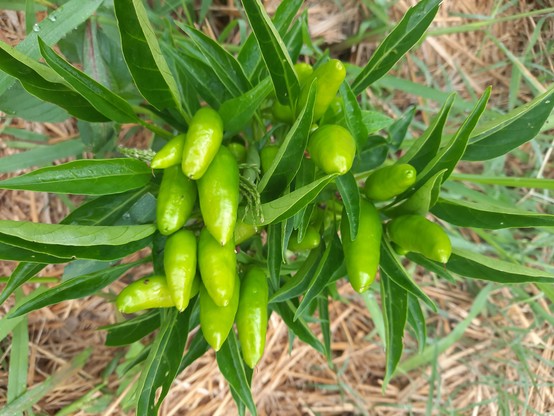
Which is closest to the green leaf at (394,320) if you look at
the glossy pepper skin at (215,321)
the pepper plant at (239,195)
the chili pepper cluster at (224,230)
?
the pepper plant at (239,195)

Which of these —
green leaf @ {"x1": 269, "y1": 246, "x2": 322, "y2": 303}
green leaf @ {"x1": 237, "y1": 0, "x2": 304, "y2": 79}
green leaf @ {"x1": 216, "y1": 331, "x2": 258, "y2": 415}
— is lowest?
green leaf @ {"x1": 216, "y1": 331, "x2": 258, "y2": 415}

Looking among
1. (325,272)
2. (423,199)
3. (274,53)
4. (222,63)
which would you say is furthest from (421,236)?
(222,63)

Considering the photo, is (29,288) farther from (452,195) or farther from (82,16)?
(452,195)

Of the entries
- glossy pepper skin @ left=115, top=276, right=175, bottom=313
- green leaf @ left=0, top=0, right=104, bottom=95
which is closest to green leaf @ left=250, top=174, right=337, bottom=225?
glossy pepper skin @ left=115, top=276, right=175, bottom=313

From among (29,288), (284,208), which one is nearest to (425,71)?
(284,208)

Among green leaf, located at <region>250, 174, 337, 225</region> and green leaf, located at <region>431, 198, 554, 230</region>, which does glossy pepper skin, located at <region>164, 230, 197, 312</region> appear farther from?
green leaf, located at <region>431, 198, 554, 230</region>

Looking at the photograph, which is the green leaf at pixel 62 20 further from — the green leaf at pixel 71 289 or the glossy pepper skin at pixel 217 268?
the glossy pepper skin at pixel 217 268
